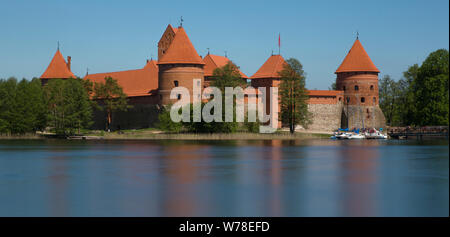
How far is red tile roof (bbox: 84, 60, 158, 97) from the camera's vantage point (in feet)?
178

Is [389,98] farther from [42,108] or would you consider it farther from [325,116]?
[42,108]

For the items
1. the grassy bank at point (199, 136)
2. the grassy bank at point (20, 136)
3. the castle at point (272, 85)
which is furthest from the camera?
the castle at point (272, 85)

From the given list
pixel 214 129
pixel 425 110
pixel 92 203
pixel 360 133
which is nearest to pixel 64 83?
pixel 214 129

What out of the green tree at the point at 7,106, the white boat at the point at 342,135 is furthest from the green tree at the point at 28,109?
Answer: the white boat at the point at 342,135

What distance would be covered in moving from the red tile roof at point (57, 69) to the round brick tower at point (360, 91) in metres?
27.6

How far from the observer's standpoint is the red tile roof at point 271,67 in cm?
5226

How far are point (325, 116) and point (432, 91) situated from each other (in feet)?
36.0

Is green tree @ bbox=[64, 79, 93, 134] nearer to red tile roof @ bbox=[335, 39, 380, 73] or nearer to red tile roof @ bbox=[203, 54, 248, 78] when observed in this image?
red tile roof @ bbox=[203, 54, 248, 78]

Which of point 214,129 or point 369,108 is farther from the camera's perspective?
point 369,108

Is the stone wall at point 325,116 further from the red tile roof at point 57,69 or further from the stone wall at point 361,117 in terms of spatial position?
the red tile roof at point 57,69

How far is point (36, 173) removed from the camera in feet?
65.0

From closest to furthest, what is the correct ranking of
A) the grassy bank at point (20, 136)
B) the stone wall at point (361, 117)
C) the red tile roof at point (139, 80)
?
the grassy bank at point (20, 136), the stone wall at point (361, 117), the red tile roof at point (139, 80)

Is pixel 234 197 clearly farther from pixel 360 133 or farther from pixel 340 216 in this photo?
pixel 360 133
